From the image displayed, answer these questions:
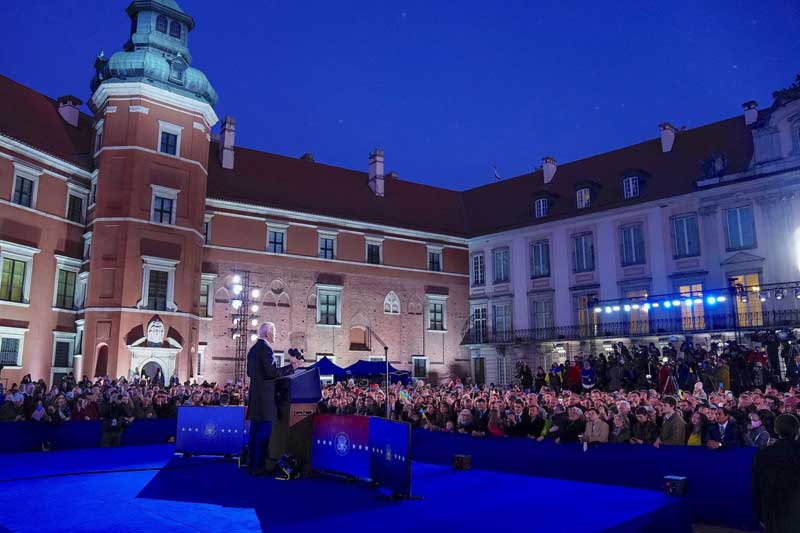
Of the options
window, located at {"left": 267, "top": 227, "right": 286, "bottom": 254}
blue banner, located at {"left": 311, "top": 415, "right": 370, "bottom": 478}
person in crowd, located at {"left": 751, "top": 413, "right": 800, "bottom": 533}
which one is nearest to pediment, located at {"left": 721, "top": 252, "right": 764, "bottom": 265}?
window, located at {"left": 267, "top": 227, "right": 286, "bottom": 254}

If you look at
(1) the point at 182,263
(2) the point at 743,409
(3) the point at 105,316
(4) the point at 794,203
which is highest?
(4) the point at 794,203

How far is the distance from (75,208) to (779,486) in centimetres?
3305

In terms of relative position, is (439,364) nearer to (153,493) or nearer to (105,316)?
(105,316)

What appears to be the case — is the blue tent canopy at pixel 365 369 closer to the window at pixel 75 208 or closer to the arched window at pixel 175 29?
the window at pixel 75 208

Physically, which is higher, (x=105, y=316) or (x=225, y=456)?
(x=105, y=316)

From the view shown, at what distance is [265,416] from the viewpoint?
32.0 feet

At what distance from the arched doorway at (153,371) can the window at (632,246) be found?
82.7 ft

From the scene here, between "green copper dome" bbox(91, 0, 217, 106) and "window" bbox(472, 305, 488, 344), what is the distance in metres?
21.8

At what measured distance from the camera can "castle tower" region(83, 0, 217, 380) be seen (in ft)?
94.4

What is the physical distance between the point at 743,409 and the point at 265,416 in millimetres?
9614

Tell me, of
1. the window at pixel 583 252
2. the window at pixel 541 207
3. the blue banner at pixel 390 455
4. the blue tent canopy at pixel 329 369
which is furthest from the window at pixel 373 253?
the blue banner at pixel 390 455

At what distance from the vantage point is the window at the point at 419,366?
40062 millimetres

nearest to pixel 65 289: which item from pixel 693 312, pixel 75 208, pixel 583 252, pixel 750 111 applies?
pixel 75 208

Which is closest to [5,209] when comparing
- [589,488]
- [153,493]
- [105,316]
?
[105,316]
